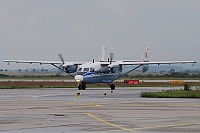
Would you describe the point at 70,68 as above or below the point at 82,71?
above

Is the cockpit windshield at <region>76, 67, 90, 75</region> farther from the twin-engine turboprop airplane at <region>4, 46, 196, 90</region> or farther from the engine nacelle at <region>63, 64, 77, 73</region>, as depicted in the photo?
the engine nacelle at <region>63, 64, 77, 73</region>

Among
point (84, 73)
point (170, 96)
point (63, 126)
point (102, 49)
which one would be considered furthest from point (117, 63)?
point (63, 126)

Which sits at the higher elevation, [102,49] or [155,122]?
[102,49]

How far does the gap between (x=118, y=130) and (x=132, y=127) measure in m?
0.99

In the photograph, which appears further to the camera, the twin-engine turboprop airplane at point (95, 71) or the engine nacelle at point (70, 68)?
the engine nacelle at point (70, 68)

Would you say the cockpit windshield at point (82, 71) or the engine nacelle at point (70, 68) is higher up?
the engine nacelle at point (70, 68)

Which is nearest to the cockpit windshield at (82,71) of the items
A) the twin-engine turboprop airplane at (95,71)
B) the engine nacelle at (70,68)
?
the twin-engine turboprop airplane at (95,71)

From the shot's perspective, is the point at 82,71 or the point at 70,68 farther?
the point at 70,68

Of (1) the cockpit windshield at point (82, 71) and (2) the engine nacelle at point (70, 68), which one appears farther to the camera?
(2) the engine nacelle at point (70, 68)

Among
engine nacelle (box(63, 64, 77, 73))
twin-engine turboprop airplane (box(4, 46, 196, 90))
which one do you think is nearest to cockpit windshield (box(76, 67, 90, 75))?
twin-engine turboprop airplane (box(4, 46, 196, 90))

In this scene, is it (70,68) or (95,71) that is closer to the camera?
(95,71)

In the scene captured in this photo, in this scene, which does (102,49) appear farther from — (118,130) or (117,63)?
(118,130)

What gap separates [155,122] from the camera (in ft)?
63.5

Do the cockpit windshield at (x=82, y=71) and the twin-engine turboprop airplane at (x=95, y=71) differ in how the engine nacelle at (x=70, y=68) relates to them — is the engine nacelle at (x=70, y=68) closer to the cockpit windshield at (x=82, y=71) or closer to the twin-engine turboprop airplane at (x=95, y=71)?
the twin-engine turboprop airplane at (x=95, y=71)
